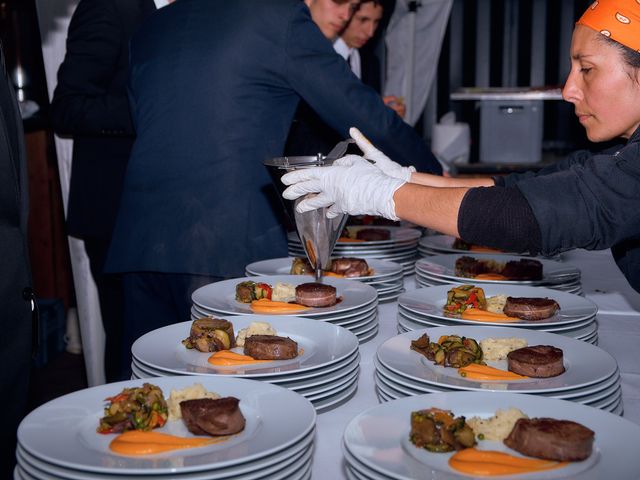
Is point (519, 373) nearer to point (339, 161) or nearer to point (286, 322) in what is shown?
point (286, 322)

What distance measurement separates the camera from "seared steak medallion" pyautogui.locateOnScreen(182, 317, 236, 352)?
4.23 feet

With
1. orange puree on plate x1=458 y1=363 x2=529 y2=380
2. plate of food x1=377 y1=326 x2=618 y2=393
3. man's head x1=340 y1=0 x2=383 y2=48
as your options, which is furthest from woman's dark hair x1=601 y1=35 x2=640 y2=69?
man's head x1=340 y1=0 x2=383 y2=48

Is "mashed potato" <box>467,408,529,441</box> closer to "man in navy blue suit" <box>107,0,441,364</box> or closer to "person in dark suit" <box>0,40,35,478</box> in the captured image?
"person in dark suit" <box>0,40,35,478</box>

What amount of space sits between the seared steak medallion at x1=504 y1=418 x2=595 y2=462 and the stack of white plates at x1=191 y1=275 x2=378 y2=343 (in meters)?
0.57

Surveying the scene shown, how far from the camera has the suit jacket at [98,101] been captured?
261cm

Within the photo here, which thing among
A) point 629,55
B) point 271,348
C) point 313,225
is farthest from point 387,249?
point 271,348

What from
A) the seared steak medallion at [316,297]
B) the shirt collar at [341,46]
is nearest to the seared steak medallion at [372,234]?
the seared steak medallion at [316,297]

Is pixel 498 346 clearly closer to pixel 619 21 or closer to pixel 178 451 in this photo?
pixel 178 451

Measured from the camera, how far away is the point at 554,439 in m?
0.88

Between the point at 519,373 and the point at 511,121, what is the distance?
12.7 ft

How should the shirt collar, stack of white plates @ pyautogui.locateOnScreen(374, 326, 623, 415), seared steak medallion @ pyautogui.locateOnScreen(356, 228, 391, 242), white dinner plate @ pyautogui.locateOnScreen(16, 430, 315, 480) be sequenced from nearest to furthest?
white dinner plate @ pyautogui.locateOnScreen(16, 430, 315, 480) < stack of white plates @ pyautogui.locateOnScreen(374, 326, 623, 415) < seared steak medallion @ pyautogui.locateOnScreen(356, 228, 391, 242) < the shirt collar

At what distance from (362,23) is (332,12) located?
1044 mm

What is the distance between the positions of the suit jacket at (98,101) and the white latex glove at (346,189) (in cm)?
125

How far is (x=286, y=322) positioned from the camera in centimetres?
140
